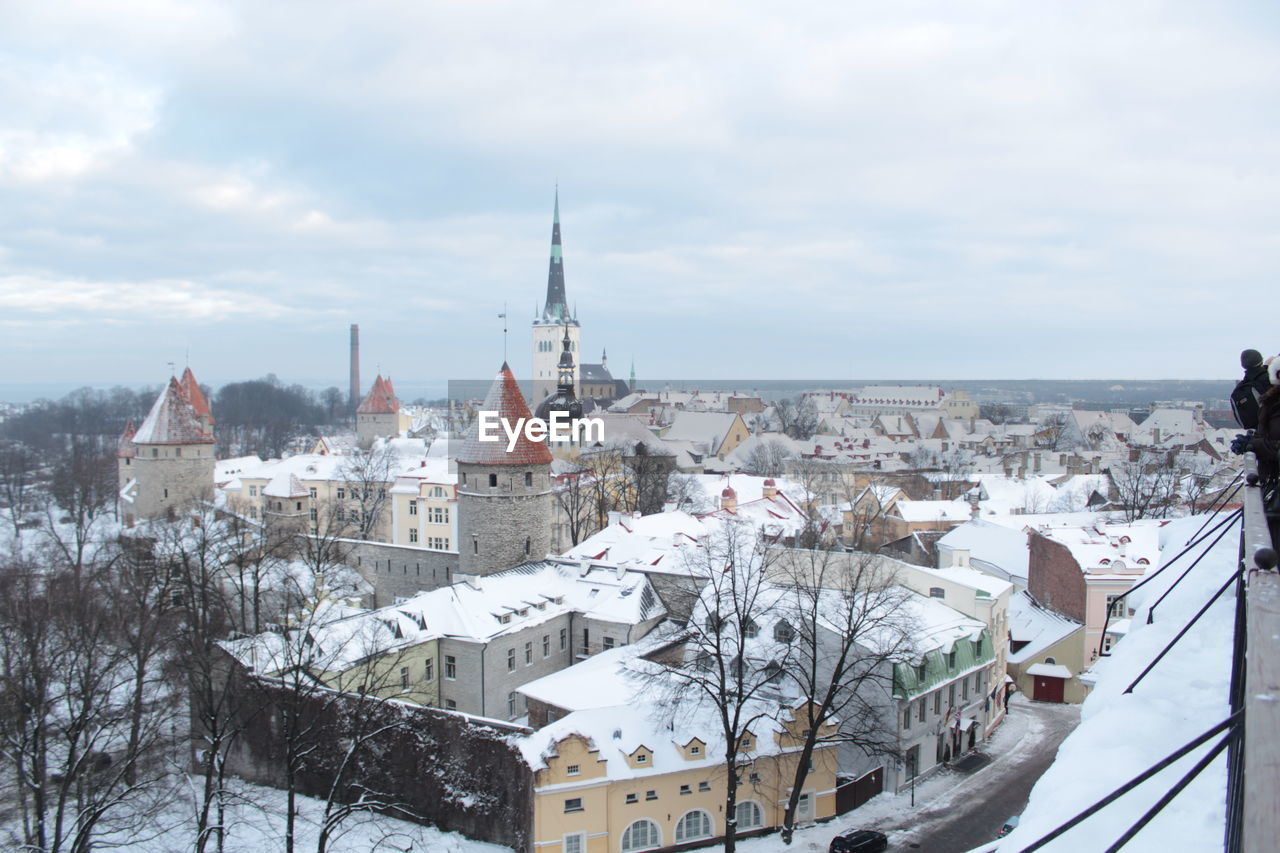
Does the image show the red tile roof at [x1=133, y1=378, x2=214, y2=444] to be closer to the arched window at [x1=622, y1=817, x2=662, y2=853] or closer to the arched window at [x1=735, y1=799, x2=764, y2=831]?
the arched window at [x1=622, y1=817, x2=662, y2=853]

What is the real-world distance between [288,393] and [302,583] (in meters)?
127

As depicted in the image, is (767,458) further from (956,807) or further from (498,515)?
(956,807)

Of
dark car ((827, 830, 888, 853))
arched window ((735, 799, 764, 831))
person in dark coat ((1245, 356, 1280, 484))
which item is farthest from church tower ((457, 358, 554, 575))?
person in dark coat ((1245, 356, 1280, 484))

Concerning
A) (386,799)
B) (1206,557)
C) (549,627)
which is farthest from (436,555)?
(1206,557)

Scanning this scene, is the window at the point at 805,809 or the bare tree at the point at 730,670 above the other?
the bare tree at the point at 730,670

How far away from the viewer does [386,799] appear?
20828 millimetres

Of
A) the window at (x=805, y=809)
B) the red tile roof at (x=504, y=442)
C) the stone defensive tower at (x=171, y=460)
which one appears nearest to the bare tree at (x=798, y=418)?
the stone defensive tower at (x=171, y=460)

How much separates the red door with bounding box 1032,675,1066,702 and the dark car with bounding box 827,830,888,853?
1303 centimetres

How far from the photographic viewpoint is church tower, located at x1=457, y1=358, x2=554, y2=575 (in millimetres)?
29594

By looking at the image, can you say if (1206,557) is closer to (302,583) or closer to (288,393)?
(302,583)

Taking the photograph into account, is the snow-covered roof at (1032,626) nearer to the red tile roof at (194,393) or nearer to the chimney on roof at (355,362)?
the red tile roof at (194,393)

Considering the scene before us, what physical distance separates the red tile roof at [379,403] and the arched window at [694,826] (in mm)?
62300

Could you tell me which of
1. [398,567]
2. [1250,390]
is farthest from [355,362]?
[1250,390]

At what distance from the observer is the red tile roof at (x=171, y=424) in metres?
44.8
